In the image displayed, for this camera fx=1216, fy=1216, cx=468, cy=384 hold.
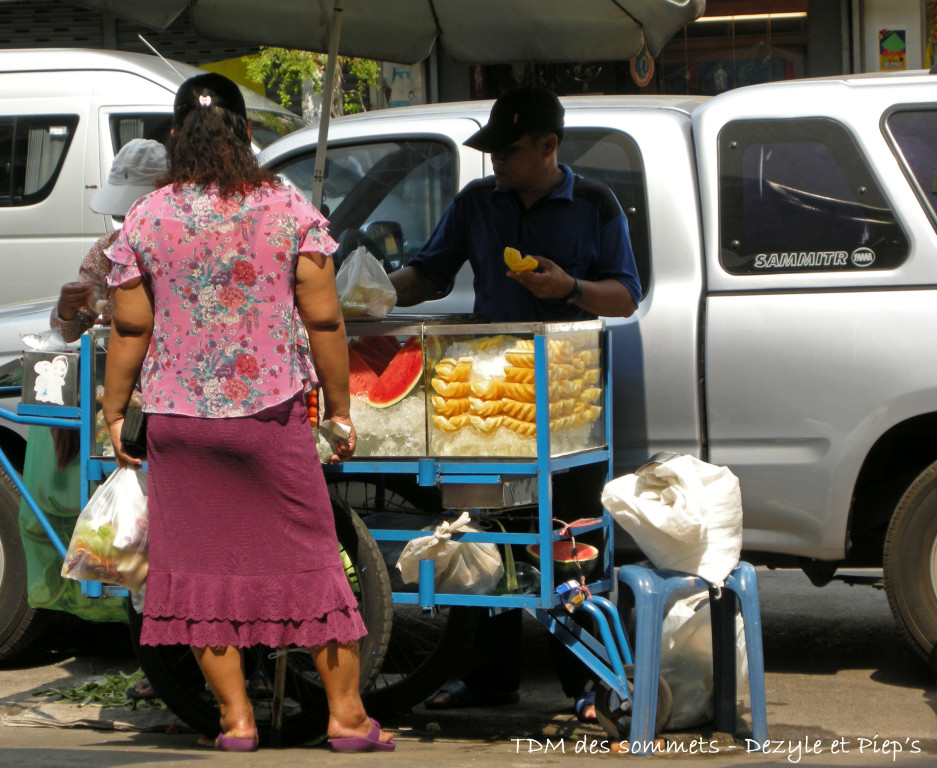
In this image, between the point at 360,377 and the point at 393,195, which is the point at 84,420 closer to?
the point at 360,377

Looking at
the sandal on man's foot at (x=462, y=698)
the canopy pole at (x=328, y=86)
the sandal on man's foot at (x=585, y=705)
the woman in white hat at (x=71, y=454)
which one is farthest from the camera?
the sandal on man's foot at (x=462, y=698)

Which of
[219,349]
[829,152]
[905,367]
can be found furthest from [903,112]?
[219,349]

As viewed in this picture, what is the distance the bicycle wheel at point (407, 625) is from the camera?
12.9 feet

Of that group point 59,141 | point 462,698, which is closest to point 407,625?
point 462,698

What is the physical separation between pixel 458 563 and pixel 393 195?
5.40ft

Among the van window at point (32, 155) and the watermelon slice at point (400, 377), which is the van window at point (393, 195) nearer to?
the watermelon slice at point (400, 377)

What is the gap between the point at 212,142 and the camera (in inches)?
130

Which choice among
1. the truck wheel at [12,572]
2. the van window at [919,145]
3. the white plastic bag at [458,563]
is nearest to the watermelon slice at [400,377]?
the white plastic bag at [458,563]

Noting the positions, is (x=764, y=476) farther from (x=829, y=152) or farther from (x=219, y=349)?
(x=219, y=349)

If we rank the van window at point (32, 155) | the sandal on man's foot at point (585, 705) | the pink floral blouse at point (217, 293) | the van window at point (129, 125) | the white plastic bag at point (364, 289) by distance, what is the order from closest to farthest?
the pink floral blouse at point (217, 293) < the white plastic bag at point (364, 289) < the sandal on man's foot at point (585, 705) < the van window at point (129, 125) < the van window at point (32, 155)

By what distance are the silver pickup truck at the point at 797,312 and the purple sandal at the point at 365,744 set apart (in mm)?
1325

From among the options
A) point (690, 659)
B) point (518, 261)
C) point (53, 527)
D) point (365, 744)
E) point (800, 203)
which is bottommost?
point (365, 744)

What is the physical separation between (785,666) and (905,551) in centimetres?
90

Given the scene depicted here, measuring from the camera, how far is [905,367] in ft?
13.2
